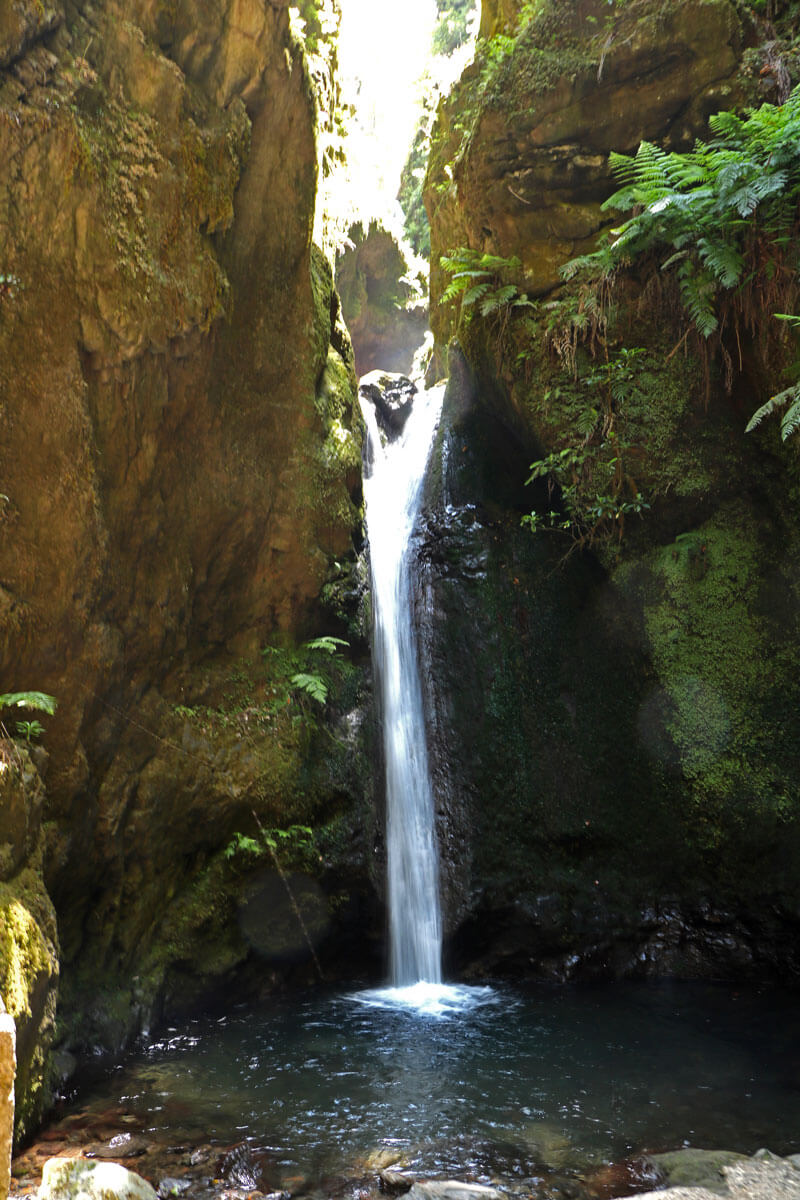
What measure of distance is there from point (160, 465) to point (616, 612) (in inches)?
187

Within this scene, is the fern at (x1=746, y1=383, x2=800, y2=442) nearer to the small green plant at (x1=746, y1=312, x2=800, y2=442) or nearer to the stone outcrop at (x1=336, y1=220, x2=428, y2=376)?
the small green plant at (x1=746, y1=312, x2=800, y2=442)

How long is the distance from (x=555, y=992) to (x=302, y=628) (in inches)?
157

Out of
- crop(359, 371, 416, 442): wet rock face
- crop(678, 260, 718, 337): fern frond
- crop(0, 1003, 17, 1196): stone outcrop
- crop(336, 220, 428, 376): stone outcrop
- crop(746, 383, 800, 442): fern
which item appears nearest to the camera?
crop(0, 1003, 17, 1196): stone outcrop

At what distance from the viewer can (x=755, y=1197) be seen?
10.3 ft

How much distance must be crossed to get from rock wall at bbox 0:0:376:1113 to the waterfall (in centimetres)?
63

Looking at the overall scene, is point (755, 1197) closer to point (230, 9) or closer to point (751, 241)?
point (751, 241)

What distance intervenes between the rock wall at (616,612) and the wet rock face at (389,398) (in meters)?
3.36

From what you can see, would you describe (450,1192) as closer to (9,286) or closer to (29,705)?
(29,705)

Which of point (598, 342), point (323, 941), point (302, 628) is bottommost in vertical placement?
point (323, 941)

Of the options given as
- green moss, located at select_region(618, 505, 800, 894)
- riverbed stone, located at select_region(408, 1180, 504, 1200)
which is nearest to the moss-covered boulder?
riverbed stone, located at select_region(408, 1180, 504, 1200)

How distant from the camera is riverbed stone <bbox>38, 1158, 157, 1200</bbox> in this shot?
2.85m

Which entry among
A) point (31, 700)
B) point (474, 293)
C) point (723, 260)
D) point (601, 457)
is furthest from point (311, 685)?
point (723, 260)

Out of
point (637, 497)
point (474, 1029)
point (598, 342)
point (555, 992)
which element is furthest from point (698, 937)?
point (598, 342)

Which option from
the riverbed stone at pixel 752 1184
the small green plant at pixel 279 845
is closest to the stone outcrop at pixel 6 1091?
the riverbed stone at pixel 752 1184
